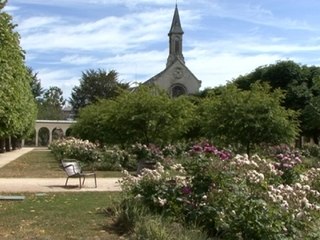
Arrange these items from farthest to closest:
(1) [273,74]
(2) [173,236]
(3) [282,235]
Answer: (1) [273,74] → (2) [173,236] → (3) [282,235]

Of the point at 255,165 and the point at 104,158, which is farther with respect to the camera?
the point at 104,158

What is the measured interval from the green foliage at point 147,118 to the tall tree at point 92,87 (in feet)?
194

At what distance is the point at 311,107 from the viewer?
1426 inches

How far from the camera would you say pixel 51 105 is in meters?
104

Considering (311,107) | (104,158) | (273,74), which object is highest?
(273,74)

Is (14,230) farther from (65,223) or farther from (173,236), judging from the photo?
(173,236)

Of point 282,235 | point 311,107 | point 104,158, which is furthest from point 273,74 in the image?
point 282,235

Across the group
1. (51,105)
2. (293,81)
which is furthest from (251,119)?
(51,105)

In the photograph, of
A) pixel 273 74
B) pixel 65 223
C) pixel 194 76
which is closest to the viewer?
pixel 65 223

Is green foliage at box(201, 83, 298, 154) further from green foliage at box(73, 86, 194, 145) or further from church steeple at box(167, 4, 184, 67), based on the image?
church steeple at box(167, 4, 184, 67)

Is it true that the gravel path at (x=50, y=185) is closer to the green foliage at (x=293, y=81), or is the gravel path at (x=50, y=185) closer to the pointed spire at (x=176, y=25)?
the green foliage at (x=293, y=81)

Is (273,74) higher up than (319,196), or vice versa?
(273,74)

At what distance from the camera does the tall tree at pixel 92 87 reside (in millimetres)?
86125

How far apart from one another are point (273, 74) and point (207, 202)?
42139mm
